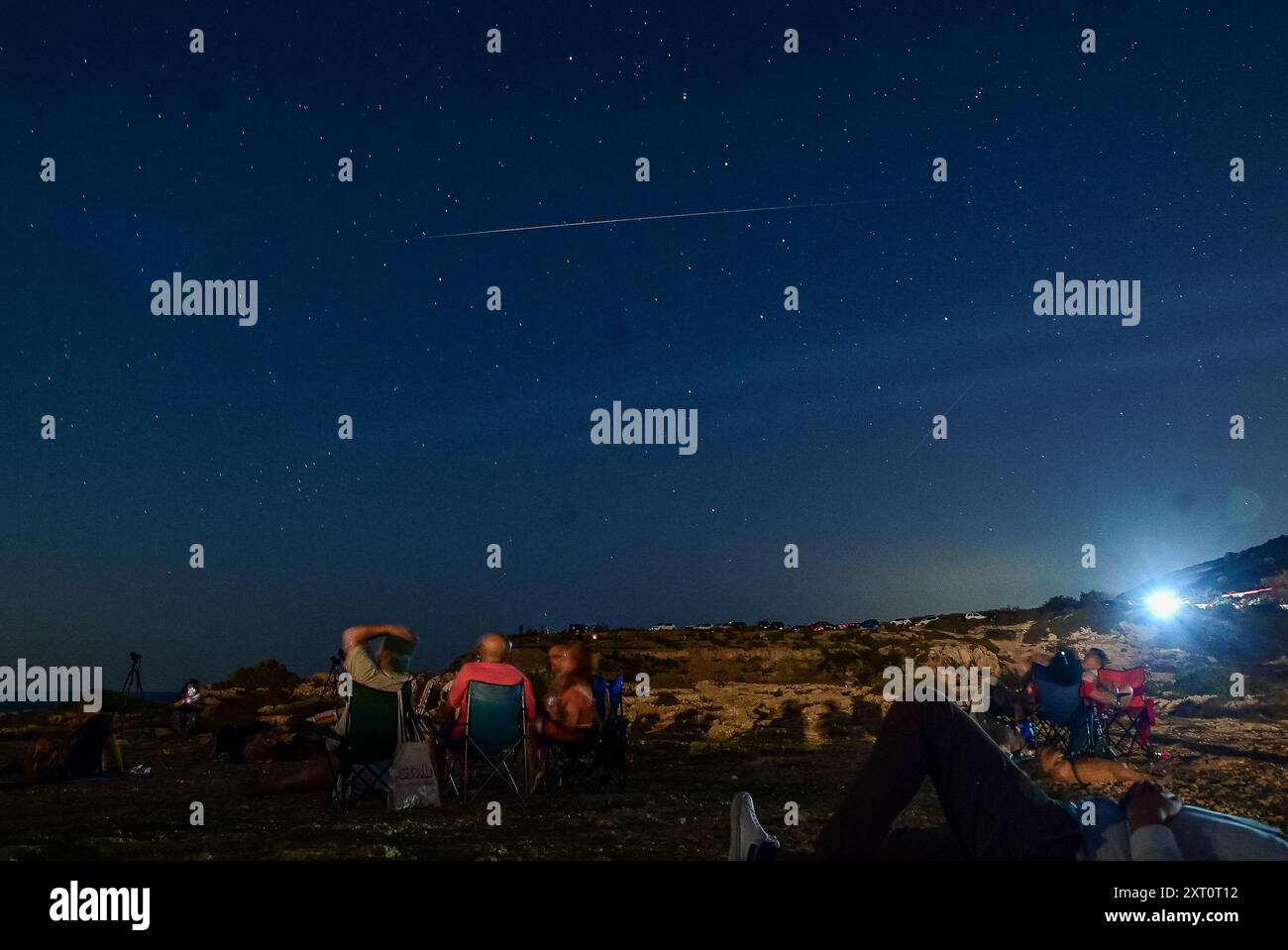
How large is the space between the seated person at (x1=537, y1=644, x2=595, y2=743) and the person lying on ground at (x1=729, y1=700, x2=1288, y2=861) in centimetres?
501

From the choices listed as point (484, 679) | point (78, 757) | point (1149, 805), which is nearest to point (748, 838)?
point (1149, 805)

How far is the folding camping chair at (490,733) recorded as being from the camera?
28.5ft

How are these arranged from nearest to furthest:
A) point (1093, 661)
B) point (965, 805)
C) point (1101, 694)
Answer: point (965, 805) → point (1101, 694) → point (1093, 661)

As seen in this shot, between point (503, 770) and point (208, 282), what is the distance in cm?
630

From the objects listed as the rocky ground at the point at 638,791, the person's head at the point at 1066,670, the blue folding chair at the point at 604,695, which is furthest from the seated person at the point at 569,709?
the person's head at the point at 1066,670

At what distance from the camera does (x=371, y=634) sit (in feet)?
27.2

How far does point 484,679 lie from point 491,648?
371mm

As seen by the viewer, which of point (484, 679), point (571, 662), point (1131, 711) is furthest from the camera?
point (1131, 711)

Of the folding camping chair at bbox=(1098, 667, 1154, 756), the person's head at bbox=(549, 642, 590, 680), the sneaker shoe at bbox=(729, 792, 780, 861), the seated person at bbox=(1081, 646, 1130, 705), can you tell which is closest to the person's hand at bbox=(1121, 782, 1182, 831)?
the sneaker shoe at bbox=(729, 792, 780, 861)

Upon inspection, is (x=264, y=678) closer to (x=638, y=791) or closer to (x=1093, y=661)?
(x=638, y=791)

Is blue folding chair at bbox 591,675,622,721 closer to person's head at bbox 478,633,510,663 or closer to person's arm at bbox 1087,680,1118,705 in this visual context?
person's head at bbox 478,633,510,663

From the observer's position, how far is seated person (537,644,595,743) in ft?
30.3

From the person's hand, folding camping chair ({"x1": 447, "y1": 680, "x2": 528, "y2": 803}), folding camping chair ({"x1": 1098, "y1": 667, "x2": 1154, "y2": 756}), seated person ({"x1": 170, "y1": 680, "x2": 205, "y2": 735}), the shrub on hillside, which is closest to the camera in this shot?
the person's hand
